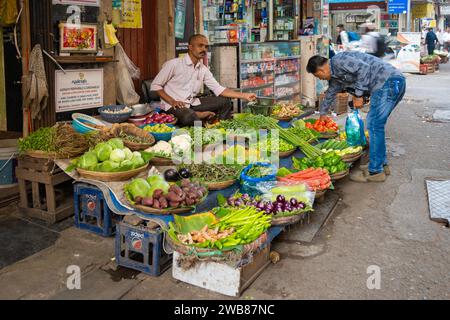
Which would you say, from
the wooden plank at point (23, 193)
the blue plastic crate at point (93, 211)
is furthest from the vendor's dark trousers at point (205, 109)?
the wooden plank at point (23, 193)

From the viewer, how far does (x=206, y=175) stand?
15.7 ft

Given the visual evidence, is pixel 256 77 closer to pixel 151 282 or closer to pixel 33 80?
pixel 33 80

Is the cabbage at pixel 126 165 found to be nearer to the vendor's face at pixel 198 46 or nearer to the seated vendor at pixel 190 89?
the seated vendor at pixel 190 89

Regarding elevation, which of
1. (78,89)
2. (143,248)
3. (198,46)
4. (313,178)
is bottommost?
(143,248)

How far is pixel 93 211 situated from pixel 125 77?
108 inches

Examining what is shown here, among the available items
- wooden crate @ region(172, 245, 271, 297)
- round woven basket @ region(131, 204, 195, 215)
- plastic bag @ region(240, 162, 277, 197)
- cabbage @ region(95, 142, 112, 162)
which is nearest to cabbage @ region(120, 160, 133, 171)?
cabbage @ region(95, 142, 112, 162)

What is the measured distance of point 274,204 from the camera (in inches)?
171

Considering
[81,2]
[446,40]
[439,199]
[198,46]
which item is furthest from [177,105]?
[446,40]

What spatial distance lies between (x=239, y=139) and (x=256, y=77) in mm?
4163

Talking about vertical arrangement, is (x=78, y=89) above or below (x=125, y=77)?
below

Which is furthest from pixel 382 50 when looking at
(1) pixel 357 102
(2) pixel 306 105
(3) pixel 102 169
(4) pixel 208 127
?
(3) pixel 102 169

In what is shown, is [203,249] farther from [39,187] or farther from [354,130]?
[354,130]

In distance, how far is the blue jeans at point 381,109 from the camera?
6.22m

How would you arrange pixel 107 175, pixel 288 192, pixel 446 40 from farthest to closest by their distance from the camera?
pixel 446 40 < pixel 288 192 < pixel 107 175
